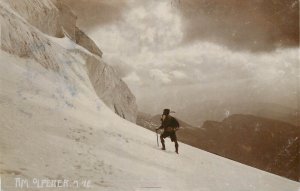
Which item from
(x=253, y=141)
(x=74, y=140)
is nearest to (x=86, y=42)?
(x=74, y=140)

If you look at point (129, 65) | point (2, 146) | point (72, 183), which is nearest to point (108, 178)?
point (72, 183)

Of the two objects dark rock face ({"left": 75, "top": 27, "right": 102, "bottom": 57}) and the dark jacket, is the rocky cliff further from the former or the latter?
the dark jacket

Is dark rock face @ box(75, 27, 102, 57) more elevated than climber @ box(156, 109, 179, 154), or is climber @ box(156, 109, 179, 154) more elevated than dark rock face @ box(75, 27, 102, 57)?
dark rock face @ box(75, 27, 102, 57)

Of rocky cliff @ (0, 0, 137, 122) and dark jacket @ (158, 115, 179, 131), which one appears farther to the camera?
dark jacket @ (158, 115, 179, 131)

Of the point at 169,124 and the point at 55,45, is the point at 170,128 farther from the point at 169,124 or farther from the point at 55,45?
the point at 55,45

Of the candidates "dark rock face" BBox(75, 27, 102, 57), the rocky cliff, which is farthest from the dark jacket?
"dark rock face" BBox(75, 27, 102, 57)

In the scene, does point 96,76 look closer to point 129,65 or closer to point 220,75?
point 129,65
